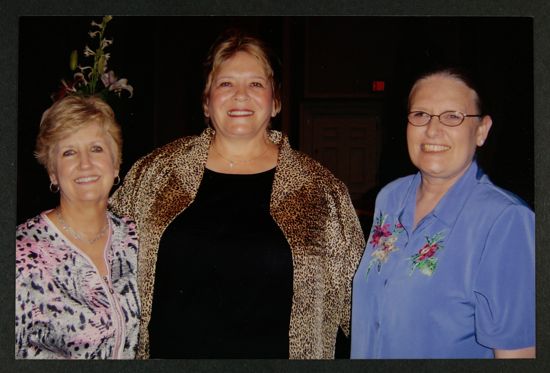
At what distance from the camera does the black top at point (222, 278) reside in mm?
2184

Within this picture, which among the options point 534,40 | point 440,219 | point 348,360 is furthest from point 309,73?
point 348,360

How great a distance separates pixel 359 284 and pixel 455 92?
0.80m

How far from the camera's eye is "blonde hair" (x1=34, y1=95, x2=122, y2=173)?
7.29 ft

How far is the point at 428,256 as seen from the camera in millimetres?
2213

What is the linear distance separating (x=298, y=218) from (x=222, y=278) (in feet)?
1.17

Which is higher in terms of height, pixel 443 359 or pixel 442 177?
pixel 442 177

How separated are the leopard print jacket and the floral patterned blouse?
6 centimetres

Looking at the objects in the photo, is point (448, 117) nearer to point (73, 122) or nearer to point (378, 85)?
point (378, 85)

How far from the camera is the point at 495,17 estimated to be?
2293mm

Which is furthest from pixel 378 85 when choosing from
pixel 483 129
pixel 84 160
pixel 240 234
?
pixel 84 160

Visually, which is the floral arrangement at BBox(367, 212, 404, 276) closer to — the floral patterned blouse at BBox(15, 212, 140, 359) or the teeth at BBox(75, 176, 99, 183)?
the floral patterned blouse at BBox(15, 212, 140, 359)

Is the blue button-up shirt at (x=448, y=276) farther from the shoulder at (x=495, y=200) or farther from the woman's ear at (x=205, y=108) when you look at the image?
the woman's ear at (x=205, y=108)

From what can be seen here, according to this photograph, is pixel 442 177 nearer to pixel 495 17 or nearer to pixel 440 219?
pixel 440 219

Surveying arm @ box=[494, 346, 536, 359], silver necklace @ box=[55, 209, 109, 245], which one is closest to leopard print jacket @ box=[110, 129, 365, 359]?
silver necklace @ box=[55, 209, 109, 245]
